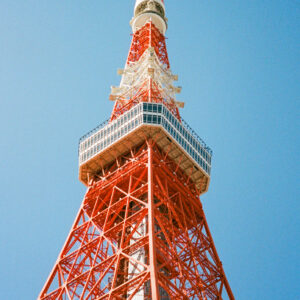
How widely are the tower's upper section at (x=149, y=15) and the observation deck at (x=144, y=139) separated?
56.7 ft

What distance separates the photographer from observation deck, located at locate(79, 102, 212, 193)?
136ft

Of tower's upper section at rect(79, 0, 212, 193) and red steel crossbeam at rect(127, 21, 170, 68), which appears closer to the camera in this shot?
tower's upper section at rect(79, 0, 212, 193)

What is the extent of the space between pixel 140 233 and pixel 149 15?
2667 cm

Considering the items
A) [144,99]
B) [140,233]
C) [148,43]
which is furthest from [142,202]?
[148,43]

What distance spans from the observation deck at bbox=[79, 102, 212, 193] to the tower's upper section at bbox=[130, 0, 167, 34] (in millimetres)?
17292

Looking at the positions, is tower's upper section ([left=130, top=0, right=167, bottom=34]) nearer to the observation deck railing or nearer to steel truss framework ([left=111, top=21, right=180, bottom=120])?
steel truss framework ([left=111, top=21, right=180, bottom=120])

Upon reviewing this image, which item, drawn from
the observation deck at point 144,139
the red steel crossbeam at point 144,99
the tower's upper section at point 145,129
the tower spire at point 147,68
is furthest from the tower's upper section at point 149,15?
the observation deck at point 144,139

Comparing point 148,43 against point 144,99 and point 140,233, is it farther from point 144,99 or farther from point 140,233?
point 140,233

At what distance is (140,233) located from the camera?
38000 millimetres

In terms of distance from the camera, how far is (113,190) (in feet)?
131

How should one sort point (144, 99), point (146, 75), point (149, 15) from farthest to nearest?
1. point (149, 15)
2. point (146, 75)
3. point (144, 99)

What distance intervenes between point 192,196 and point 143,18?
22.5m

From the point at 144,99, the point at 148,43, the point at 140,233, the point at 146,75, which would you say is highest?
the point at 148,43

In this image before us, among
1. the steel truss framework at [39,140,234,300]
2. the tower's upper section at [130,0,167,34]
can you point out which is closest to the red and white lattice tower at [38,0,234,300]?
the steel truss framework at [39,140,234,300]
